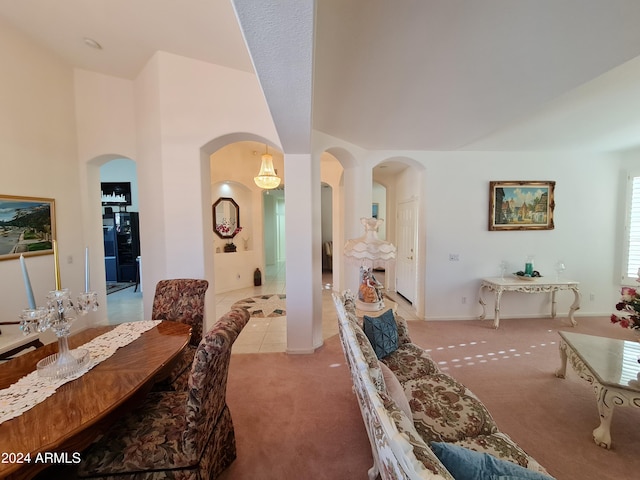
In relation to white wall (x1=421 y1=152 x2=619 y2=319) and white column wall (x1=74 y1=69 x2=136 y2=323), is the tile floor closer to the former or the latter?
white wall (x1=421 y1=152 x2=619 y2=319)

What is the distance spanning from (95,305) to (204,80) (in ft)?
8.42

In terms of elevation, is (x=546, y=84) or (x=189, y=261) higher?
(x=546, y=84)

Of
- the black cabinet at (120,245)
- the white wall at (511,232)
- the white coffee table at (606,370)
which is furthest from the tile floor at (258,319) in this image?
the white coffee table at (606,370)

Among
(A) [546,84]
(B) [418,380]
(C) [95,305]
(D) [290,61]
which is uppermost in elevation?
(A) [546,84]

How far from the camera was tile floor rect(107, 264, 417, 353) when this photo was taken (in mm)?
3270

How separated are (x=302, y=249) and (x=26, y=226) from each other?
324 centimetres

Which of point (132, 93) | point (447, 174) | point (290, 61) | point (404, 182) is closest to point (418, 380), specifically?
point (290, 61)

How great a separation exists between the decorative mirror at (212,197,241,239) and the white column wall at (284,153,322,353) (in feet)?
11.2

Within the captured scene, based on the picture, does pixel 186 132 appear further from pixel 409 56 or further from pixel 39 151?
pixel 409 56

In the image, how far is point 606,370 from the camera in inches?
74.3

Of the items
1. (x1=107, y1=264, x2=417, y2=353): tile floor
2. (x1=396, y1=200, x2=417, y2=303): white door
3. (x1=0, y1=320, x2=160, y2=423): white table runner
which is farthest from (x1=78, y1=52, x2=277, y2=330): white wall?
(x1=396, y1=200, x2=417, y2=303): white door

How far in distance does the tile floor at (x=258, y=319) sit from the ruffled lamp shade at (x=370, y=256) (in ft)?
4.37

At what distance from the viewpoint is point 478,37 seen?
1579 millimetres

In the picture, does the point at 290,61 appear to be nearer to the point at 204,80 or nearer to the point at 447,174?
the point at 204,80
